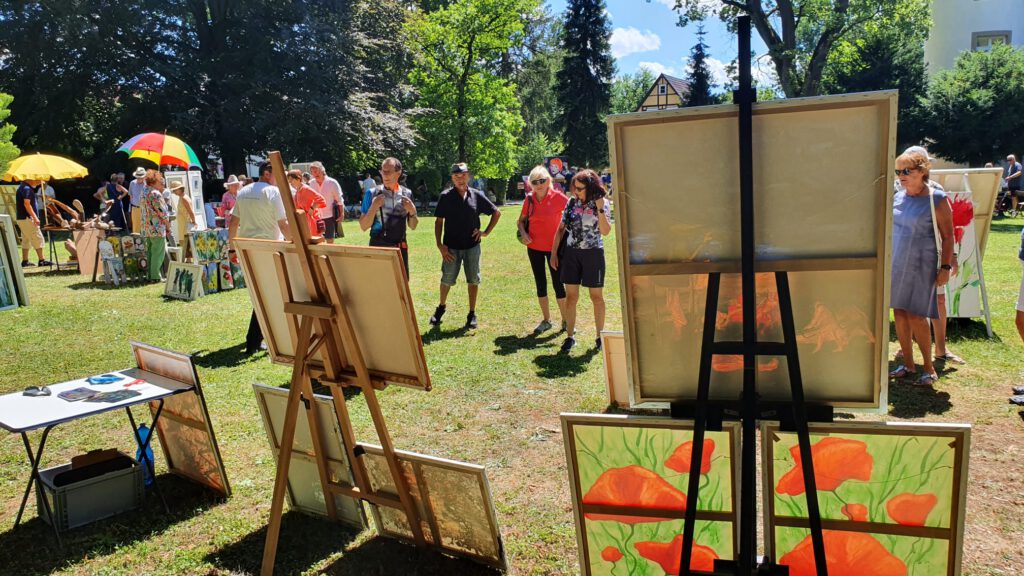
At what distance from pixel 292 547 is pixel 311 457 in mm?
449

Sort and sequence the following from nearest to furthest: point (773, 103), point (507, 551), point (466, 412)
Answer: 1. point (773, 103)
2. point (507, 551)
3. point (466, 412)

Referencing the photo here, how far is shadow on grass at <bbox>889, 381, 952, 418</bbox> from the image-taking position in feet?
16.7

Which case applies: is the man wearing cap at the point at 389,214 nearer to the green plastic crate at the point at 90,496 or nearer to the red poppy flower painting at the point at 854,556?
the green plastic crate at the point at 90,496

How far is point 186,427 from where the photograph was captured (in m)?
4.23

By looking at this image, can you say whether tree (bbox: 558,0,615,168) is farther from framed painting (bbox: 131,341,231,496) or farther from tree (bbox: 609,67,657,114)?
framed painting (bbox: 131,341,231,496)

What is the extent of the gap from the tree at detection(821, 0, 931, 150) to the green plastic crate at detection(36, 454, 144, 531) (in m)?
28.6

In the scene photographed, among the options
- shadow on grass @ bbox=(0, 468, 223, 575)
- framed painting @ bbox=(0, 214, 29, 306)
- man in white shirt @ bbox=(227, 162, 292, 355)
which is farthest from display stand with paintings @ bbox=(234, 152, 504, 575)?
framed painting @ bbox=(0, 214, 29, 306)

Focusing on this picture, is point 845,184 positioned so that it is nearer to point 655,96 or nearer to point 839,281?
point 839,281

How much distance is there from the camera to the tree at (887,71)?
29.5 m

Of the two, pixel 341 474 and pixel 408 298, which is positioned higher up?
pixel 408 298

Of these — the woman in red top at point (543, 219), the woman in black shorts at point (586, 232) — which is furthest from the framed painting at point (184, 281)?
the woman in black shorts at point (586, 232)

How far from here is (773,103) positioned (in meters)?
2.12

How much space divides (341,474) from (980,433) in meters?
4.10

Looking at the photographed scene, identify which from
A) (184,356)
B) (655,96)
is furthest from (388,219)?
(655,96)
